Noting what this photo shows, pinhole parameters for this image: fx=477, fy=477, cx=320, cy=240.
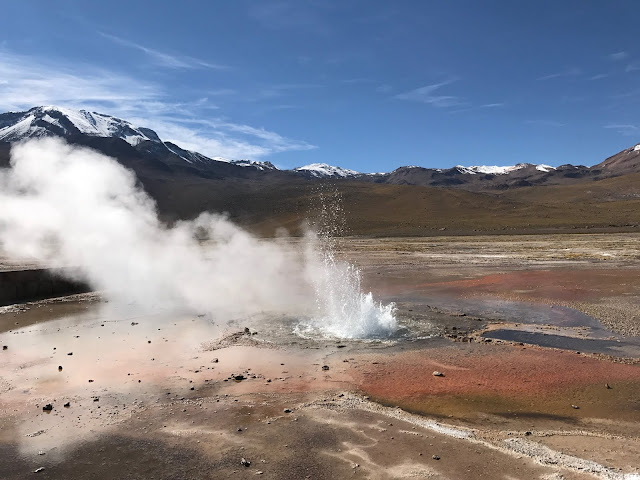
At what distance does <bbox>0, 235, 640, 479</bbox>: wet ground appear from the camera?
7117 mm

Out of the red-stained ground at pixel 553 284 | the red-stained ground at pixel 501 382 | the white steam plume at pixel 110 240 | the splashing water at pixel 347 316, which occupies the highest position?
the white steam plume at pixel 110 240

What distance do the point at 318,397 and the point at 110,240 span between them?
843 inches

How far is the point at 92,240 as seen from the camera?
88.4 feet

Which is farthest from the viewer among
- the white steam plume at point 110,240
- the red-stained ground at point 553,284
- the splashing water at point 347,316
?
the white steam plume at point 110,240

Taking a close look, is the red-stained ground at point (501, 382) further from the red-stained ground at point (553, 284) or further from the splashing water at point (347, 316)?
the red-stained ground at point (553, 284)

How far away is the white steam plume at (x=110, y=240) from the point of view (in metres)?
23.8

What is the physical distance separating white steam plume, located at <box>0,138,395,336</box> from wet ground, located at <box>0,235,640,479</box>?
6.09 meters

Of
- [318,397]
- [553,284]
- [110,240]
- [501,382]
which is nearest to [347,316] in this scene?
[501,382]

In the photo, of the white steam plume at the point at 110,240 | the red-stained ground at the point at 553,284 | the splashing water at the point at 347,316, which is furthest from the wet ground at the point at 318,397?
the white steam plume at the point at 110,240

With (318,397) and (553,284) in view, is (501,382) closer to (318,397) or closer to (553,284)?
(318,397)

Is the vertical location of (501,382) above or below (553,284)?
above

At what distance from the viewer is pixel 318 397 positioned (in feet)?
31.8

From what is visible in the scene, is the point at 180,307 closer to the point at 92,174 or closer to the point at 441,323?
the point at 441,323

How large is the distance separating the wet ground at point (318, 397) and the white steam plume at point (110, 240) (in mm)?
6089
